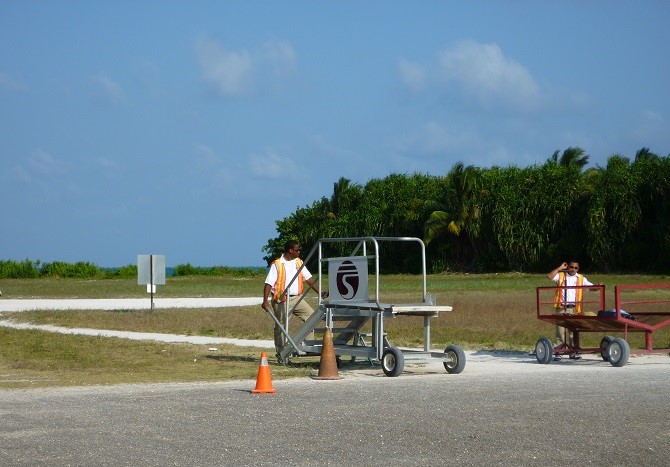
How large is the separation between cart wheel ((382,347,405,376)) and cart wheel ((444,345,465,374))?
2.87ft

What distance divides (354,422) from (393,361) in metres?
5.32

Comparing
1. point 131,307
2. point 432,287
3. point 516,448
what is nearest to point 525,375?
point 516,448

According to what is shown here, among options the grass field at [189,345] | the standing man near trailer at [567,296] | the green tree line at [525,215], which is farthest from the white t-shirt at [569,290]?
the green tree line at [525,215]

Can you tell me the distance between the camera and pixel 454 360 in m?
17.4

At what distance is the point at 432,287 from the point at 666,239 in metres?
15.2

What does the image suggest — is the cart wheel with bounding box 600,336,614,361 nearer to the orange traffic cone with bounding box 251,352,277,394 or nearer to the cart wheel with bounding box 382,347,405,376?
the cart wheel with bounding box 382,347,405,376

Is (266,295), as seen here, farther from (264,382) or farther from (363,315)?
(264,382)

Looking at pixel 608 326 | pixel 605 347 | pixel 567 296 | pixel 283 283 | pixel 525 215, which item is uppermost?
pixel 525 215

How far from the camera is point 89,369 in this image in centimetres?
1892

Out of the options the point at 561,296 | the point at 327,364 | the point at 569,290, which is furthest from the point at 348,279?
the point at 569,290

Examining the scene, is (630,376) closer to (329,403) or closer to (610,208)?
(329,403)

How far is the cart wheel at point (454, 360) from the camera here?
17312 millimetres

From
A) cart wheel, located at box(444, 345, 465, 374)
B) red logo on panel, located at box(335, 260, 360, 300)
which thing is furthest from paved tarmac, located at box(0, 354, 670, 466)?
red logo on panel, located at box(335, 260, 360, 300)

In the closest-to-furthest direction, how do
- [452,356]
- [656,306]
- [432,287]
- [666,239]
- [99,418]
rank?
[99,418]
[452,356]
[656,306]
[432,287]
[666,239]
